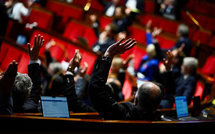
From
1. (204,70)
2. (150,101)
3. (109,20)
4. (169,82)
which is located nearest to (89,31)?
(109,20)

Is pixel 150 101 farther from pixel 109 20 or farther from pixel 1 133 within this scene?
pixel 109 20

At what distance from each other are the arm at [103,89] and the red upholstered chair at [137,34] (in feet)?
4.17

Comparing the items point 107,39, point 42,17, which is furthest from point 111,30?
point 42,17

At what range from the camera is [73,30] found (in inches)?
69.5

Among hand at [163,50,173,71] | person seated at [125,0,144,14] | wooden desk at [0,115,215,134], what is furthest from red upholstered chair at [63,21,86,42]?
wooden desk at [0,115,215,134]

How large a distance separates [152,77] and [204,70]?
55 cm

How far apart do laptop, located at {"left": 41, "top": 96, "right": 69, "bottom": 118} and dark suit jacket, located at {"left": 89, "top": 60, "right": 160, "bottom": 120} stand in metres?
0.08

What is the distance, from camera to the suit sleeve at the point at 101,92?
488mm

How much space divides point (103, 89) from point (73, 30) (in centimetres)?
133

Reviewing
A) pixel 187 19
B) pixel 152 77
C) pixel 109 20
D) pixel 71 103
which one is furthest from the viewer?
pixel 187 19

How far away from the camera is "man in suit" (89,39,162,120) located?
49 centimetres

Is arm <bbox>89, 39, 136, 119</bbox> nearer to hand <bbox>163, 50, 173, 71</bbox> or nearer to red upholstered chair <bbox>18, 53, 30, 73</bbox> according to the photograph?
hand <bbox>163, 50, 173, 71</bbox>

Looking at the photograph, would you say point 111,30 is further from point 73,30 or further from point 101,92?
point 101,92

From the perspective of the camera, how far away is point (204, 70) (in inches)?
62.1
